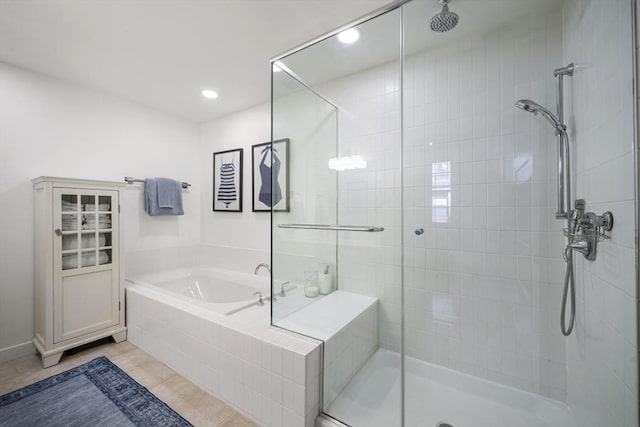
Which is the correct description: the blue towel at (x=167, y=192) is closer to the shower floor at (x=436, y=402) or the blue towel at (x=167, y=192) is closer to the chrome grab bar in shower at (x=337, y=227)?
the chrome grab bar in shower at (x=337, y=227)

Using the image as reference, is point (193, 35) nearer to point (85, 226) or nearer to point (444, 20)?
point (444, 20)

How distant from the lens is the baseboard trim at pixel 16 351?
6.40 feet

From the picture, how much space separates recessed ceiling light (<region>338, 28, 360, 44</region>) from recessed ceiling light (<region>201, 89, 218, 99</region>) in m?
1.50

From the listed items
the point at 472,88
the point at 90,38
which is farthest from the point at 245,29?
the point at 472,88

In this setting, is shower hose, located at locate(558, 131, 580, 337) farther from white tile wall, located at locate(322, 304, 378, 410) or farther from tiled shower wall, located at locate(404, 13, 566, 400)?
white tile wall, located at locate(322, 304, 378, 410)

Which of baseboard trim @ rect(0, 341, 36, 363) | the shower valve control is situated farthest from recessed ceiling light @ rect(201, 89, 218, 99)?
the shower valve control

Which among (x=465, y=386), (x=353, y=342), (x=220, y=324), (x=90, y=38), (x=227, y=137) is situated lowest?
(x=465, y=386)

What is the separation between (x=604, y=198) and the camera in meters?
0.90

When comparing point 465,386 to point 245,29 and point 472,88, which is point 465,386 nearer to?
point 472,88

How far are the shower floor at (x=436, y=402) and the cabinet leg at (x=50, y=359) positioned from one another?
6.97 feet

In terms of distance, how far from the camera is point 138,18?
155cm

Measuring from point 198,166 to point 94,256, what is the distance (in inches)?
61.3

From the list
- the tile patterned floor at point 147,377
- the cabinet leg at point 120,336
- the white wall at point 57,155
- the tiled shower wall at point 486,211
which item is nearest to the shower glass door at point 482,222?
the tiled shower wall at point 486,211

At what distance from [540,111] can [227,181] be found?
281cm
